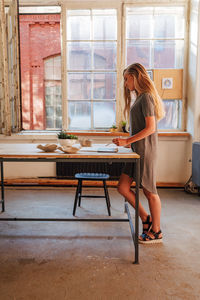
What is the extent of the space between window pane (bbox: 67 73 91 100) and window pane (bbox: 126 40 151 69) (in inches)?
31.1

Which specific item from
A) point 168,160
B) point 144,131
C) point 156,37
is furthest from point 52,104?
point 144,131

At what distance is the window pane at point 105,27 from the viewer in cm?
473

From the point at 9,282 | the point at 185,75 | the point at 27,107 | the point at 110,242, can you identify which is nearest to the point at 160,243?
the point at 110,242

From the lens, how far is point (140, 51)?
4789 millimetres

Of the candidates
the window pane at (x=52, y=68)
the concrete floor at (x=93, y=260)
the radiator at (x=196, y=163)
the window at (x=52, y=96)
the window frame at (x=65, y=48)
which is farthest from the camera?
the window at (x=52, y=96)

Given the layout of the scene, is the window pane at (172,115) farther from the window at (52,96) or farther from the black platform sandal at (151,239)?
the window at (52,96)

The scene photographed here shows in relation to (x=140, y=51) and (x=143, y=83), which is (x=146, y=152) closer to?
(x=143, y=83)

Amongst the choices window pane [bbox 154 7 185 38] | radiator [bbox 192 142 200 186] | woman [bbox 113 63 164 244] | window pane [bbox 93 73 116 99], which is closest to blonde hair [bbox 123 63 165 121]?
woman [bbox 113 63 164 244]

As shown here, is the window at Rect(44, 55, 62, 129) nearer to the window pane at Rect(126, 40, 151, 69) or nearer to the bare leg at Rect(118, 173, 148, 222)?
the window pane at Rect(126, 40, 151, 69)

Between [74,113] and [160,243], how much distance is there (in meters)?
2.89

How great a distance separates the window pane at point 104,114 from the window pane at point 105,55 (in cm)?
61

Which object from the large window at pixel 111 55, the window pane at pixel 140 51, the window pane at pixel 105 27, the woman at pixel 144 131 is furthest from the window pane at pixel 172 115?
the woman at pixel 144 131

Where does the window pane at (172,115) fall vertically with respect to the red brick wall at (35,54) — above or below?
below

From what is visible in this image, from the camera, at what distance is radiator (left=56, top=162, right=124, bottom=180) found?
470 centimetres
